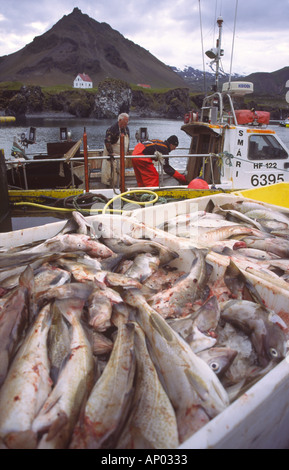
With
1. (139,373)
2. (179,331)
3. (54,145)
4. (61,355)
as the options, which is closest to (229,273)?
(179,331)

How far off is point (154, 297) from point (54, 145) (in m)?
9.54

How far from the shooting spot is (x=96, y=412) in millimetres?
1478

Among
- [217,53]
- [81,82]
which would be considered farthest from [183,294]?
[81,82]

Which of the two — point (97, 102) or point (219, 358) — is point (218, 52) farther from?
point (97, 102)

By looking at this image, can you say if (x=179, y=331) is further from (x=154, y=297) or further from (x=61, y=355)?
(x=61, y=355)

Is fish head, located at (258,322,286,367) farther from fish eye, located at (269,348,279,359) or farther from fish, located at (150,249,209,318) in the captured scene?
fish, located at (150,249,209,318)

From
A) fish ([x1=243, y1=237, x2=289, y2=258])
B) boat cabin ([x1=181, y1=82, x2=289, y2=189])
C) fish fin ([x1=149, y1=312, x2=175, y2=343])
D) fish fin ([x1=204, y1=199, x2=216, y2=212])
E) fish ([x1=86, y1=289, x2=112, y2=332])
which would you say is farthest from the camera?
boat cabin ([x1=181, y1=82, x2=289, y2=189])

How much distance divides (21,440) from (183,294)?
1548 millimetres

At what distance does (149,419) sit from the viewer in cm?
149

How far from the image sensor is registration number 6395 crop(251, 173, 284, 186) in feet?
28.8

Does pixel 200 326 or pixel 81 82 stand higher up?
pixel 81 82

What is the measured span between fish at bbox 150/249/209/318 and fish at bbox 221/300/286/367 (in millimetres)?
343

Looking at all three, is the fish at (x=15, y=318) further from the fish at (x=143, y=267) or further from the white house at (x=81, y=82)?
the white house at (x=81, y=82)

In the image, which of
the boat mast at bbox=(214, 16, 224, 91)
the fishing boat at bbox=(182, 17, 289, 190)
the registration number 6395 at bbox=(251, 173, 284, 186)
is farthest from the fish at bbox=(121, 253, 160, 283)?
the boat mast at bbox=(214, 16, 224, 91)
